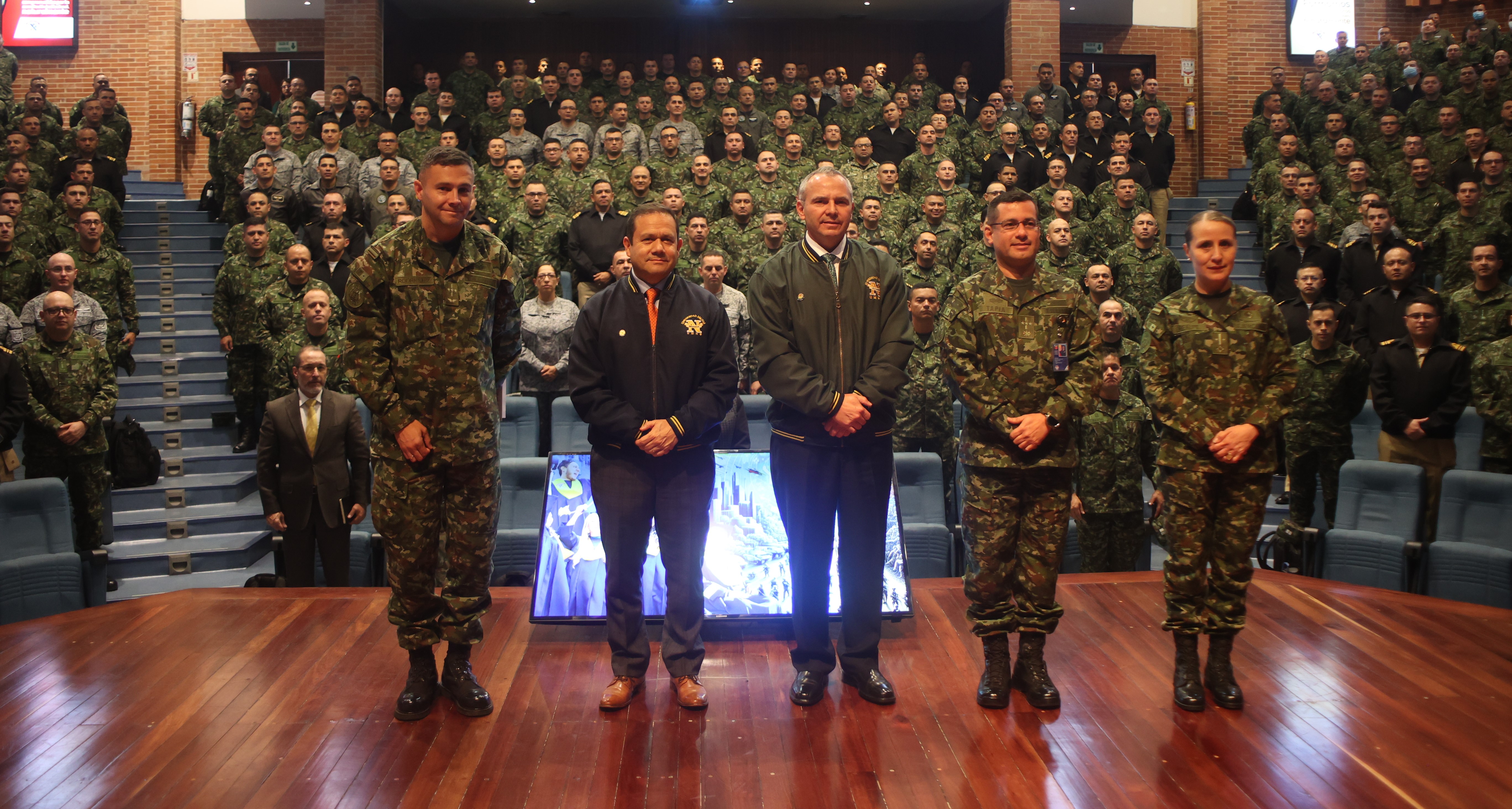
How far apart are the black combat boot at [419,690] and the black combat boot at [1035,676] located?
171cm

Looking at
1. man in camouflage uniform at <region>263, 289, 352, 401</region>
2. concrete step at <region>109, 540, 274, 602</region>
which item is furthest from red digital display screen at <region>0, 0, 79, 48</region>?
concrete step at <region>109, 540, 274, 602</region>

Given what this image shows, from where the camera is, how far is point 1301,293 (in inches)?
253

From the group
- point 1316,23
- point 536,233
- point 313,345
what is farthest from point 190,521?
point 1316,23

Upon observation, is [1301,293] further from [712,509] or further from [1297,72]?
[1297,72]

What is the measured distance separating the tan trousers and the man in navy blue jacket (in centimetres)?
392

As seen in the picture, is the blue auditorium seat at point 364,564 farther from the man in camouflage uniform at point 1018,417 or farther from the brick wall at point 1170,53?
the brick wall at point 1170,53

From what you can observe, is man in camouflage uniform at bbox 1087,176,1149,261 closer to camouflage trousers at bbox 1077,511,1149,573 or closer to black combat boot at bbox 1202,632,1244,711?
camouflage trousers at bbox 1077,511,1149,573

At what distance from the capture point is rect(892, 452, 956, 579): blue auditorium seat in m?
4.44

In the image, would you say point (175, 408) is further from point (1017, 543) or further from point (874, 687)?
point (1017, 543)

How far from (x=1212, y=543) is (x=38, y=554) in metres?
4.35

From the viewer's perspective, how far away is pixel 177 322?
801cm

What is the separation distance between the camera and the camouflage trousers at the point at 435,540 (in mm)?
2734

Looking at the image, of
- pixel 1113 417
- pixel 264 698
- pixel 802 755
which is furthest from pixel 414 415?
pixel 1113 417

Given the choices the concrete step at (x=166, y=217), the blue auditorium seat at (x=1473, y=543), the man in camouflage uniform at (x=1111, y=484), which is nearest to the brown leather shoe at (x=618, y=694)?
the man in camouflage uniform at (x=1111, y=484)
